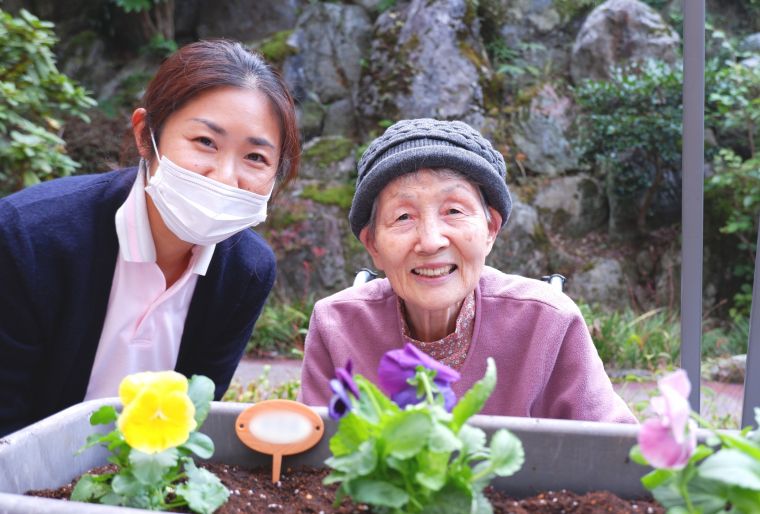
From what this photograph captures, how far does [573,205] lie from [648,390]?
341 centimetres

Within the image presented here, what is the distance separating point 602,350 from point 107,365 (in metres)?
4.17

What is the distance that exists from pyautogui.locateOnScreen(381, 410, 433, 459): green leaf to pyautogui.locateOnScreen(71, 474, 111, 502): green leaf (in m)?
0.38

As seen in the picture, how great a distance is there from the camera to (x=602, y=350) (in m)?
5.55

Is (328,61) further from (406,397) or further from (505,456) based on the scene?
(505,456)

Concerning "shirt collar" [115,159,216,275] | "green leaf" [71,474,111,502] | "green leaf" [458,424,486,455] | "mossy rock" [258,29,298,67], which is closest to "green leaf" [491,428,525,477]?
"green leaf" [458,424,486,455]

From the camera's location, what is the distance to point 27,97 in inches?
140

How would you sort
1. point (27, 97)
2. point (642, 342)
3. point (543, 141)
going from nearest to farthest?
point (27, 97)
point (642, 342)
point (543, 141)

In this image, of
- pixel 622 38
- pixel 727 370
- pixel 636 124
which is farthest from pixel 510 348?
pixel 622 38

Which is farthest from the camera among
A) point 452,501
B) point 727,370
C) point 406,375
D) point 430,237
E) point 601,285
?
point 601,285

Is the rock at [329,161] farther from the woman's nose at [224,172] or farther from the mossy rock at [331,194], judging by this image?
the woman's nose at [224,172]

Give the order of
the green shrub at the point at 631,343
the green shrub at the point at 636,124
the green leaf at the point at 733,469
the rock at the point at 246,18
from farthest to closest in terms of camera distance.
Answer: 1. the rock at the point at 246,18
2. the green shrub at the point at 636,124
3. the green shrub at the point at 631,343
4. the green leaf at the point at 733,469

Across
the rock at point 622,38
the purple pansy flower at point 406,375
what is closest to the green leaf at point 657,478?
the purple pansy flower at point 406,375

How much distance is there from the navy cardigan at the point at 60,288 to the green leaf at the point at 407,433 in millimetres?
1396

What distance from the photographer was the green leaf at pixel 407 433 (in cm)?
75
